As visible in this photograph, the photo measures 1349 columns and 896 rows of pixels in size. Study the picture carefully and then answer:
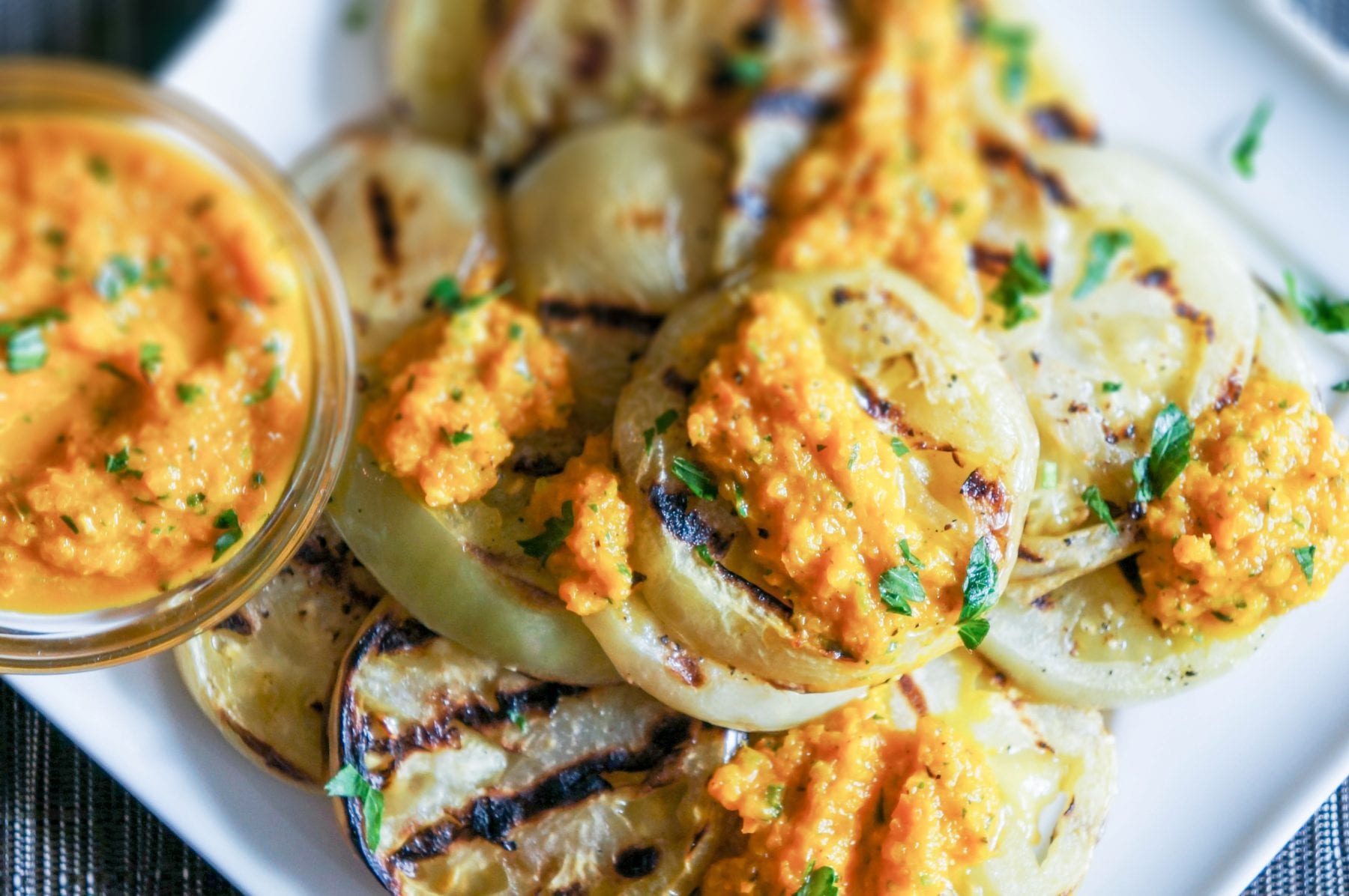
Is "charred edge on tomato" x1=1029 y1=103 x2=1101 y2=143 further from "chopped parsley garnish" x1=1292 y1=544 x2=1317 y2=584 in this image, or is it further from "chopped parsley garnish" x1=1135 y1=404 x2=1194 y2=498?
"chopped parsley garnish" x1=1292 y1=544 x2=1317 y2=584

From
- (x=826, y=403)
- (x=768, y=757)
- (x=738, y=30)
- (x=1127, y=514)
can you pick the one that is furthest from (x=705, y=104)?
(x=768, y=757)

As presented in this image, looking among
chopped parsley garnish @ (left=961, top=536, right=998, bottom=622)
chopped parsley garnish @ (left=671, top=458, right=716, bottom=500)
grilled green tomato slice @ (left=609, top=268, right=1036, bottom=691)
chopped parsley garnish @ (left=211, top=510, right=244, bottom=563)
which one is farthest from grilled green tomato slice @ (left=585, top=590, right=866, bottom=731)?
chopped parsley garnish @ (left=211, top=510, right=244, bottom=563)

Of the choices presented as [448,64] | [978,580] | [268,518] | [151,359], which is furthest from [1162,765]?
→ [448,64]

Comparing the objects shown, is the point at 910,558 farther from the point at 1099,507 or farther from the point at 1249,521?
the point at 1249,521

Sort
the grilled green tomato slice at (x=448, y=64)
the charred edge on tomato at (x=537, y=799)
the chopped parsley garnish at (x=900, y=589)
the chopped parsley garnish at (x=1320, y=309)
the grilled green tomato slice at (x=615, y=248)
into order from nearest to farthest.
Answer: the chopped parsley garnish at (x=900, y=589)
the charred edge on tomato at (x=537, y=799)
the grilled green tomato slice at (x=615, y=248)
the chopped parsley garnish at (x=1320, y=309)
the grilled green tomato slice at (x=448, y=64)

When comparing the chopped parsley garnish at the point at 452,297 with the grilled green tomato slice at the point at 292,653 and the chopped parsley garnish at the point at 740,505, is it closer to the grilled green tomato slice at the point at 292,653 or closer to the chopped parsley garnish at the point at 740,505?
the grilled green tomato slice at the point at 292,653

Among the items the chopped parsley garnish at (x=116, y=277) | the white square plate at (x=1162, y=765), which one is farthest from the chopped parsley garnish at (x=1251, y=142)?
the chopped parsley garnish at (x=116, y=277)
